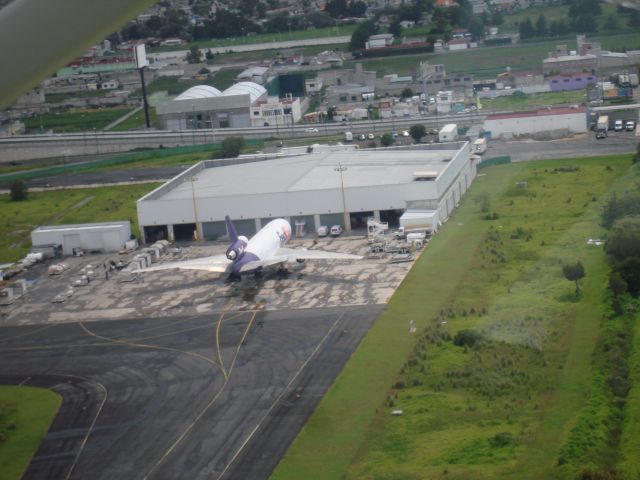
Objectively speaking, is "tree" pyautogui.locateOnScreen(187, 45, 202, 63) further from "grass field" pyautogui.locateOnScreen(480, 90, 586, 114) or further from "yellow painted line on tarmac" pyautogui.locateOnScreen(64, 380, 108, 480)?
"yellow painted line on tarmac" pyautogui.locateOnScreen(64, 380, 108, 480)

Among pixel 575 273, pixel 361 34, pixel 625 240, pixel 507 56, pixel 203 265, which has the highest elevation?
pixel 361 34

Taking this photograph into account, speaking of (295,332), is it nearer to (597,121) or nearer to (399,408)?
(399,408)

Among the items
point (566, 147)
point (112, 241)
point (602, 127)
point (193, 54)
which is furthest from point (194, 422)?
point (193, 54)

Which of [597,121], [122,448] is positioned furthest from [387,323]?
[597,121]

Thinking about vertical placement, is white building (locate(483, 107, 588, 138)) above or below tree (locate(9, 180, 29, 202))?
above

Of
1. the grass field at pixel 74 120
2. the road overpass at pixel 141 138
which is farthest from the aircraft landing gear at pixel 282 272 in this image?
the grass field at pixel 74 120

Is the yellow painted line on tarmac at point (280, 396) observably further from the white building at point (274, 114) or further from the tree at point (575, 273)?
the white building at point (274, 114)

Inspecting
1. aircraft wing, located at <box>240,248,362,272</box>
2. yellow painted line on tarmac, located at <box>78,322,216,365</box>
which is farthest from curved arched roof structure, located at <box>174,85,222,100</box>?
yellow painted line on tarmac, located at <box>78,322,216,365</box>

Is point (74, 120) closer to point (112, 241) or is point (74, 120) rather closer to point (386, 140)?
point (386, 140)
